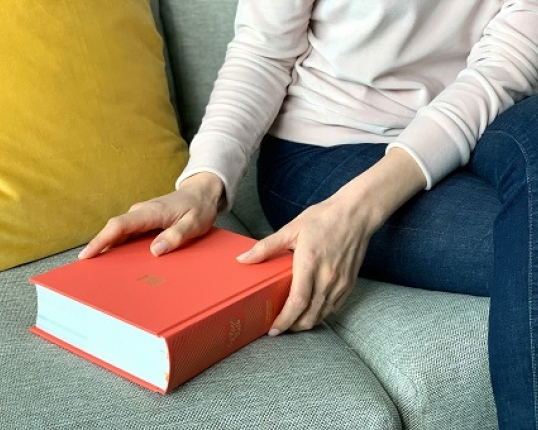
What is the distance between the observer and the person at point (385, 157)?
87 cm

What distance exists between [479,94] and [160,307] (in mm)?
546

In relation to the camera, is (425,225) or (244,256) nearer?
(244,256)

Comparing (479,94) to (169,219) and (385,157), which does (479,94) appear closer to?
(385,157)

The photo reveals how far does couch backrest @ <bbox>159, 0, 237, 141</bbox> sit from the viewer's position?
4.88 ft

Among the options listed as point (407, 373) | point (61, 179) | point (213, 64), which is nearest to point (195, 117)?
point (213, 64)

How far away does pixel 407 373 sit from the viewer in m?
0.89

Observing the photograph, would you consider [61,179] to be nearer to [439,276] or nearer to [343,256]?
[343,256]

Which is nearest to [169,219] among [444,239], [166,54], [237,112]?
[237,112]

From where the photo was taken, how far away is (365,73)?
116 cm

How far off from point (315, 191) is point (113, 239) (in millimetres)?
339

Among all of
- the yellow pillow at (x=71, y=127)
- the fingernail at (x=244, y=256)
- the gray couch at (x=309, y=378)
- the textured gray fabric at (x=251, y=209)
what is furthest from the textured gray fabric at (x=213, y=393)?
the textured gray fabric at (x=251, y=209)

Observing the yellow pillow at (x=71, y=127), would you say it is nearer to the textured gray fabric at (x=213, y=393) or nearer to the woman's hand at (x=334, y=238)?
the textured gray fabric at (x=213, y=393)

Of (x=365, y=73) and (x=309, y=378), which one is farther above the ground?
(x=365, y=73)

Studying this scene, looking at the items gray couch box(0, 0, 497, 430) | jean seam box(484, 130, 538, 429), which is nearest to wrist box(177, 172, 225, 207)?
gray couch box(0, 0, 497, 430)
